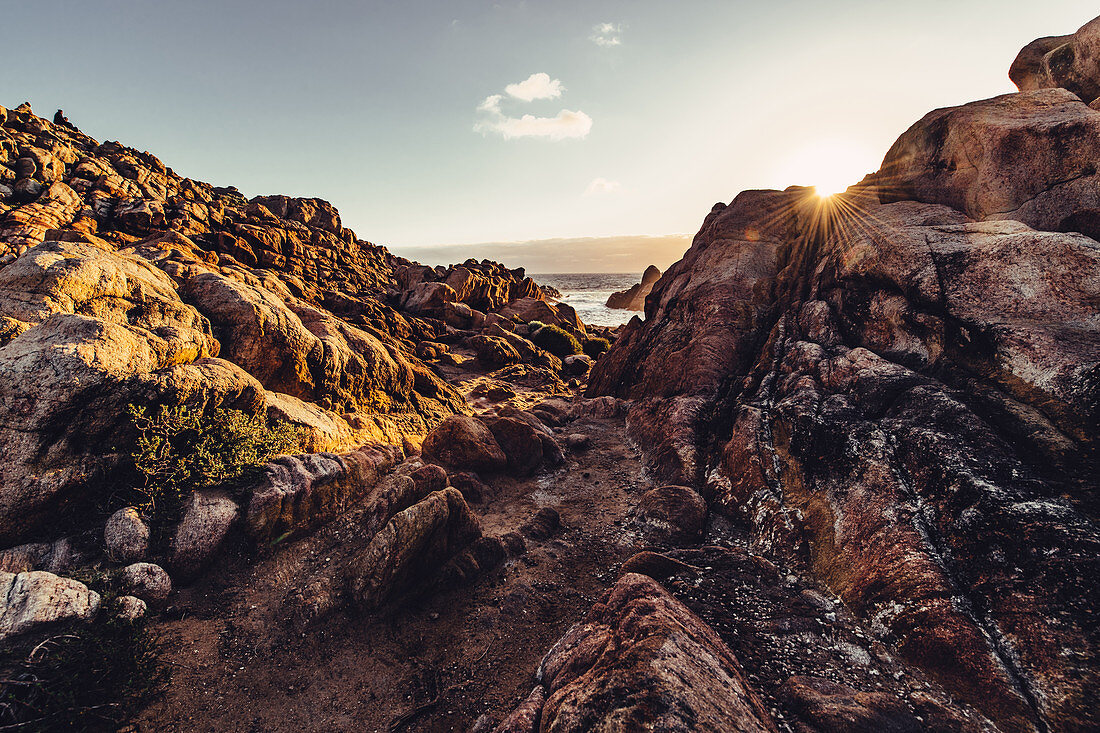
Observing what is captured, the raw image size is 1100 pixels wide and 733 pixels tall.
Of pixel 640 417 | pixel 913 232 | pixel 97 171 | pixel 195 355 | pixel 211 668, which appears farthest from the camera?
pixel 97 171

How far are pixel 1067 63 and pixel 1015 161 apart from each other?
10085 millimetres

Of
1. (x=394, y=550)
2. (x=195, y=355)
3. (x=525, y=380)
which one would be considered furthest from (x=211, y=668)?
(x=525, y=380)

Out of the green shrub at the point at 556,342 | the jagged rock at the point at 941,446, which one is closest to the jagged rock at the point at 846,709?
the jagged rock at the point at 941,446

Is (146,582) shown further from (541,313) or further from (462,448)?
(541,313)

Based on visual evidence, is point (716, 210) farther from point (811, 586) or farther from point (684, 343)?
point (811, 586)

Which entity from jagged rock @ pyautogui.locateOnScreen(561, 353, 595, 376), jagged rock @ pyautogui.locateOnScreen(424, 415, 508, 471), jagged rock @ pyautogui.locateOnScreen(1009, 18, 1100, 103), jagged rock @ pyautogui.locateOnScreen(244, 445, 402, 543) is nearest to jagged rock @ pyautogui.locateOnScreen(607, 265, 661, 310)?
jagged rock @ pyautogui.locateOnScreen(561, 353, 595, 376)

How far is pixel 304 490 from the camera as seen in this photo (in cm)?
1084

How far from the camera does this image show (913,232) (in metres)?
12.6

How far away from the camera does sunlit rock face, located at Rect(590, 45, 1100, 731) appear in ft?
20.0

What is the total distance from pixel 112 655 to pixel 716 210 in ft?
101

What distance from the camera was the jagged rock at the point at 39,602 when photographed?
243 inches

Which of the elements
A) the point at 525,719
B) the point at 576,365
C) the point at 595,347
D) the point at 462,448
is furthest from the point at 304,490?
the point at 595,347

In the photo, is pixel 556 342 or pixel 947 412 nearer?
pixel 947 412

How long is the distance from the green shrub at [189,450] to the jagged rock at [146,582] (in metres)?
1.28
